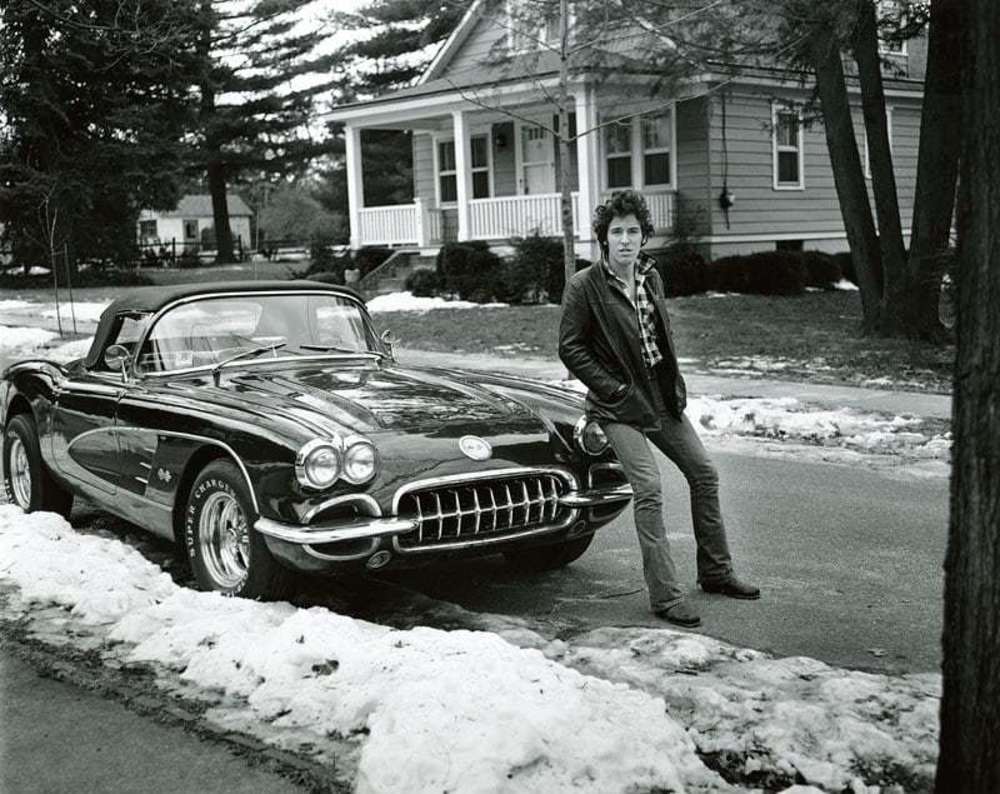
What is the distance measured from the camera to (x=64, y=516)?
7816 mm

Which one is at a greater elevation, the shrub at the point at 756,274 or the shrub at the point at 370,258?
the shrub at the point at 370,258

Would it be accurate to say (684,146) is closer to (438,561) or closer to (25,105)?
(25,105)

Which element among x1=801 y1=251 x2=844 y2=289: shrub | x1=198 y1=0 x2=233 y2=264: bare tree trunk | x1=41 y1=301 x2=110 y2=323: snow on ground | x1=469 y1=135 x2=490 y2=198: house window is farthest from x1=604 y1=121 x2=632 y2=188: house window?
x1=198 y1=0 x2=233 y2=264: bare tree trunk

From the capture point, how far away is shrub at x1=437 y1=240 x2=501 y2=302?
2544 centimetres

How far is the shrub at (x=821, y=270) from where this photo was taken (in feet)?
90.0

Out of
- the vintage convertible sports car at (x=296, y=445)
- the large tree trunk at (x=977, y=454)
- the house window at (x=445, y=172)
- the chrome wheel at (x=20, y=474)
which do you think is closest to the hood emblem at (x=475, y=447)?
the vintage convertible sports car at (x=296, y=445)

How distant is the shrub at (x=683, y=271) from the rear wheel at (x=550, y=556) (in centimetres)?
1864

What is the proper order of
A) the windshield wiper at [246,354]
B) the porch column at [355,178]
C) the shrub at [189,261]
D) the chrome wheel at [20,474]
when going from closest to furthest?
the windshield wiper at [246,354], the chrome wheel at [20,474], the porch column at [355,178], the shrub at [189,261]

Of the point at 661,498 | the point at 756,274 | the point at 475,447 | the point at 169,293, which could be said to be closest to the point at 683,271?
the point at 756,274

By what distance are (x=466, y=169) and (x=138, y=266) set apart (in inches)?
953

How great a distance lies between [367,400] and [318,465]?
762 millimetres

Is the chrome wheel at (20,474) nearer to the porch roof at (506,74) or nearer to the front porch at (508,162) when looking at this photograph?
the porch roof at (506,74)

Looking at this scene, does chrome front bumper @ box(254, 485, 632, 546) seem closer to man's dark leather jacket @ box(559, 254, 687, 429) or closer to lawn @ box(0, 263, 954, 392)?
man's dark leather jacket @ box(559, 254, 687, 429)

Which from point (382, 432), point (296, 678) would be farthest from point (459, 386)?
point (296, 678)
